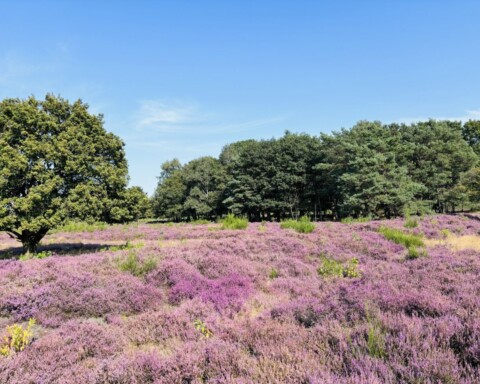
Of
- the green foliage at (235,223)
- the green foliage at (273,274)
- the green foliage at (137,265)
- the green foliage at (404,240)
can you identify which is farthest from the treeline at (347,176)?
the green foliage at (137,265)

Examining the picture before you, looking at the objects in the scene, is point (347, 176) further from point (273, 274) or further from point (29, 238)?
point (29, 238)

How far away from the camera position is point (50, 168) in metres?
13.3

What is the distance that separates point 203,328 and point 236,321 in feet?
2.34

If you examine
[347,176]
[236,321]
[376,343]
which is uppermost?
[347,176]

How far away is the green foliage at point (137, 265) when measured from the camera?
29.1 ft

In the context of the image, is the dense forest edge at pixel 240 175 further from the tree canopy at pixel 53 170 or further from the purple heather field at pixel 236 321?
the purple heather field at pixel 236 321

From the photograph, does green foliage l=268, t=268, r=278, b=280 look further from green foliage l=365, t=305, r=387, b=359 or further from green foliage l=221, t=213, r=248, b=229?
green foliage l=221, t=213, r=248, b=229

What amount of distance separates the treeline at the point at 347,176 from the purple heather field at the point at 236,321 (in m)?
33.1

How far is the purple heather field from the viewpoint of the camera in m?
3.28


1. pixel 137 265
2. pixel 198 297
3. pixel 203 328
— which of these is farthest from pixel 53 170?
pixel 203 328

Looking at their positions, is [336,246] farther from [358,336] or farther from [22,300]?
[22,300]

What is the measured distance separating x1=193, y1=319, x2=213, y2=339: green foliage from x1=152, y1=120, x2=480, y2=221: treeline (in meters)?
36.9

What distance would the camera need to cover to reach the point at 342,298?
5707 millimetres

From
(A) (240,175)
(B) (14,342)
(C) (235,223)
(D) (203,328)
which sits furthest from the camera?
(A) (240,175)
